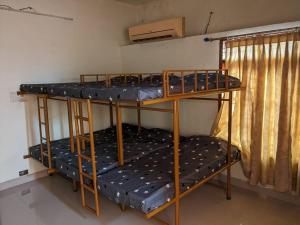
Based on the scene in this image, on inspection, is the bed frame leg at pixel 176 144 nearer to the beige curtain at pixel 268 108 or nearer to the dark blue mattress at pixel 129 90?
the dark blue mattress at pixel 129 90

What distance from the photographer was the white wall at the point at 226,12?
293cm

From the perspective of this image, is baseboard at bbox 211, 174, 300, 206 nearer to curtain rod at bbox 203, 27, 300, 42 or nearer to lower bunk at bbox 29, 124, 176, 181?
lower bunk at bbox 29, 124, 176, 181

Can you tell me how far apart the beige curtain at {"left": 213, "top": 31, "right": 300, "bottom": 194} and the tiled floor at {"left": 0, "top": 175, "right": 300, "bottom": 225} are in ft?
0.99

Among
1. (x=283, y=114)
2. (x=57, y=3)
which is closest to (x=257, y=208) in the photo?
(x=283, y=114)

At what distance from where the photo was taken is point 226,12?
11.2 ft

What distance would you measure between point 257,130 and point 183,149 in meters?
0.98

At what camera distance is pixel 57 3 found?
3.77 metres

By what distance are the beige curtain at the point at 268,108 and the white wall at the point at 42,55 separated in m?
2.39

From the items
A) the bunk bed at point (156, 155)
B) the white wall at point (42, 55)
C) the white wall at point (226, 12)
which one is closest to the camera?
the bunk bed at point (156, 155)

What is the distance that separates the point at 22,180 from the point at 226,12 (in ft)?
12.9

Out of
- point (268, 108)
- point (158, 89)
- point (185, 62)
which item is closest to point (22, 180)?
point (158, 89)

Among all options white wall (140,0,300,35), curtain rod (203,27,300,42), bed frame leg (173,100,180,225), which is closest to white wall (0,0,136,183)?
white wall (140,0,300,35)

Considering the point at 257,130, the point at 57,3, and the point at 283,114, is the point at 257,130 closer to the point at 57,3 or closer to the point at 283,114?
the point at 283,114

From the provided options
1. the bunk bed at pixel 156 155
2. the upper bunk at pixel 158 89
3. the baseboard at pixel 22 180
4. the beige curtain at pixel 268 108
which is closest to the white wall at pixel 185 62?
the beige curtain at pixel 268 108
